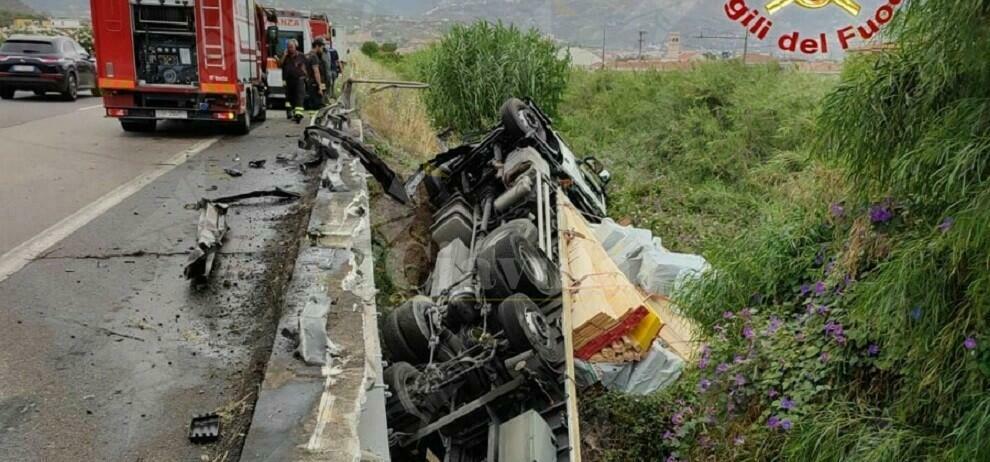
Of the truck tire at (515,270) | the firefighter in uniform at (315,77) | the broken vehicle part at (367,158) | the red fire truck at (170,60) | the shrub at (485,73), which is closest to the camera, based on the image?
the truck tire at (515,270)

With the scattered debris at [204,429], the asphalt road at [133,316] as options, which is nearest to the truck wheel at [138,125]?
the asphalt road at [133,316]

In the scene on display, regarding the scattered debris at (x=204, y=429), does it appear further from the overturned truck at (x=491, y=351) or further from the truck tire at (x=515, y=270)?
the truck tire at (x=515, y=270)

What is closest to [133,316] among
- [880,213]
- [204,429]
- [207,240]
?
[207,240]

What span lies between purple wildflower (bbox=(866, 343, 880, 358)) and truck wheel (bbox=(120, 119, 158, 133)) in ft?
33.9

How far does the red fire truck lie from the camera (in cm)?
990

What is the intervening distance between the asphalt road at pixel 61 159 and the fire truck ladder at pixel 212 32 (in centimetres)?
111

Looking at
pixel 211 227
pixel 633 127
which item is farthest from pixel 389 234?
pixel 633 127

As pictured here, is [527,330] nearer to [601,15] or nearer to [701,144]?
[701,144]

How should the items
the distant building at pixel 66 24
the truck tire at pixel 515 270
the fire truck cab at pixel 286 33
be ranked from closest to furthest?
the truck tire at pixel 515 270
the fire truck cab at pixel 286 33
the distant building at pixel 66 24

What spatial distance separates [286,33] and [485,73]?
8.87m

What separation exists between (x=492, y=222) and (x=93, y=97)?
15212mm

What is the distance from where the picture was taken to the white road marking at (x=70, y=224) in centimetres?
429

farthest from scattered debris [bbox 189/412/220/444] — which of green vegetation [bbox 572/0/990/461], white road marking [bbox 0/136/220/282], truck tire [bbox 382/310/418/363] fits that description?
green vegetation [bbox 572/0/990/461]

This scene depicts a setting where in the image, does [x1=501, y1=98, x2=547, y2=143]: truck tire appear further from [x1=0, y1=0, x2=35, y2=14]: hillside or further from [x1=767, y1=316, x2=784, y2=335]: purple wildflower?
[x1=0, y1=0, x2=35, y2=14]: hillside
